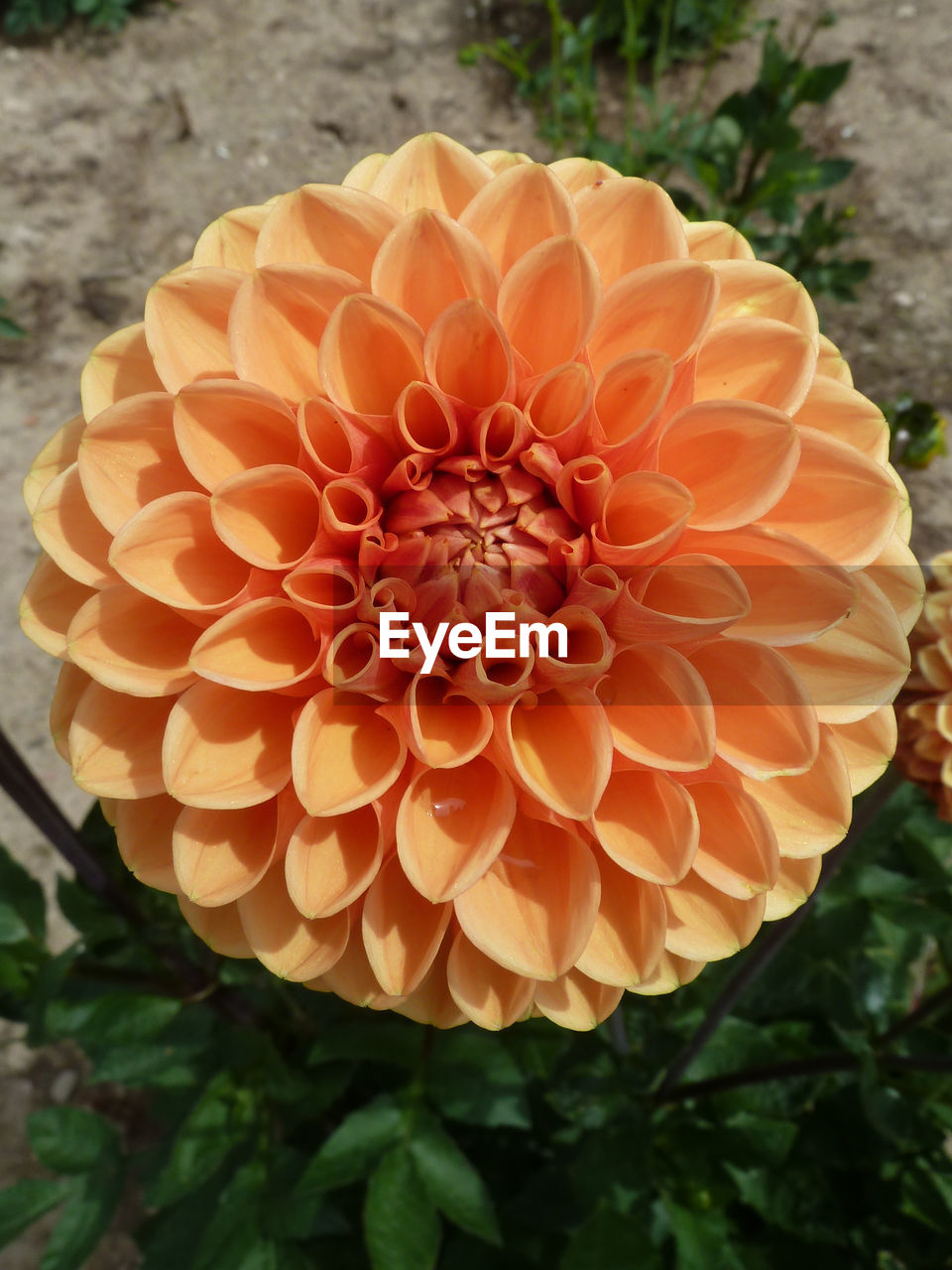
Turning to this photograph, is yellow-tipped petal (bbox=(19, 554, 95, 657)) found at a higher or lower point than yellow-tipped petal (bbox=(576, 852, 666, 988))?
higher

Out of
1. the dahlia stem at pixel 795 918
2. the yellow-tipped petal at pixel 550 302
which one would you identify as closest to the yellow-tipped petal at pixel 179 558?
the yellow-tipped petal at pixel 550 302

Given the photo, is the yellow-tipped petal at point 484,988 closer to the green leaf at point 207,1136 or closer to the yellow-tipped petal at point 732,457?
the yellow-tipped petal at point 732,457

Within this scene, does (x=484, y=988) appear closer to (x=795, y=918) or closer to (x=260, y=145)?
(x=795, y=918)

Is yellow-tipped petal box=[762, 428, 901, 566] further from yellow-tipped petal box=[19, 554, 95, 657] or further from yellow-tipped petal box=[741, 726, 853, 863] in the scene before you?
yellow-tipped petal box=[19, 554, 95, 657]

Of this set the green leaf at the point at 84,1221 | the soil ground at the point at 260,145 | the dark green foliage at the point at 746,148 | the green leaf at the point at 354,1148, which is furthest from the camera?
the soil ground at the point at 260,145

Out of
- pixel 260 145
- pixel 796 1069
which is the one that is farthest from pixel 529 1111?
pixel 260 145

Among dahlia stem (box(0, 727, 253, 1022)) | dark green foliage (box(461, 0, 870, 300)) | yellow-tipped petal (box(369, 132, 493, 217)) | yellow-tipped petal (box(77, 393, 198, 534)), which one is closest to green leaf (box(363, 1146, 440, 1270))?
dahlia stem (box(0, 727, 253, 1022))
